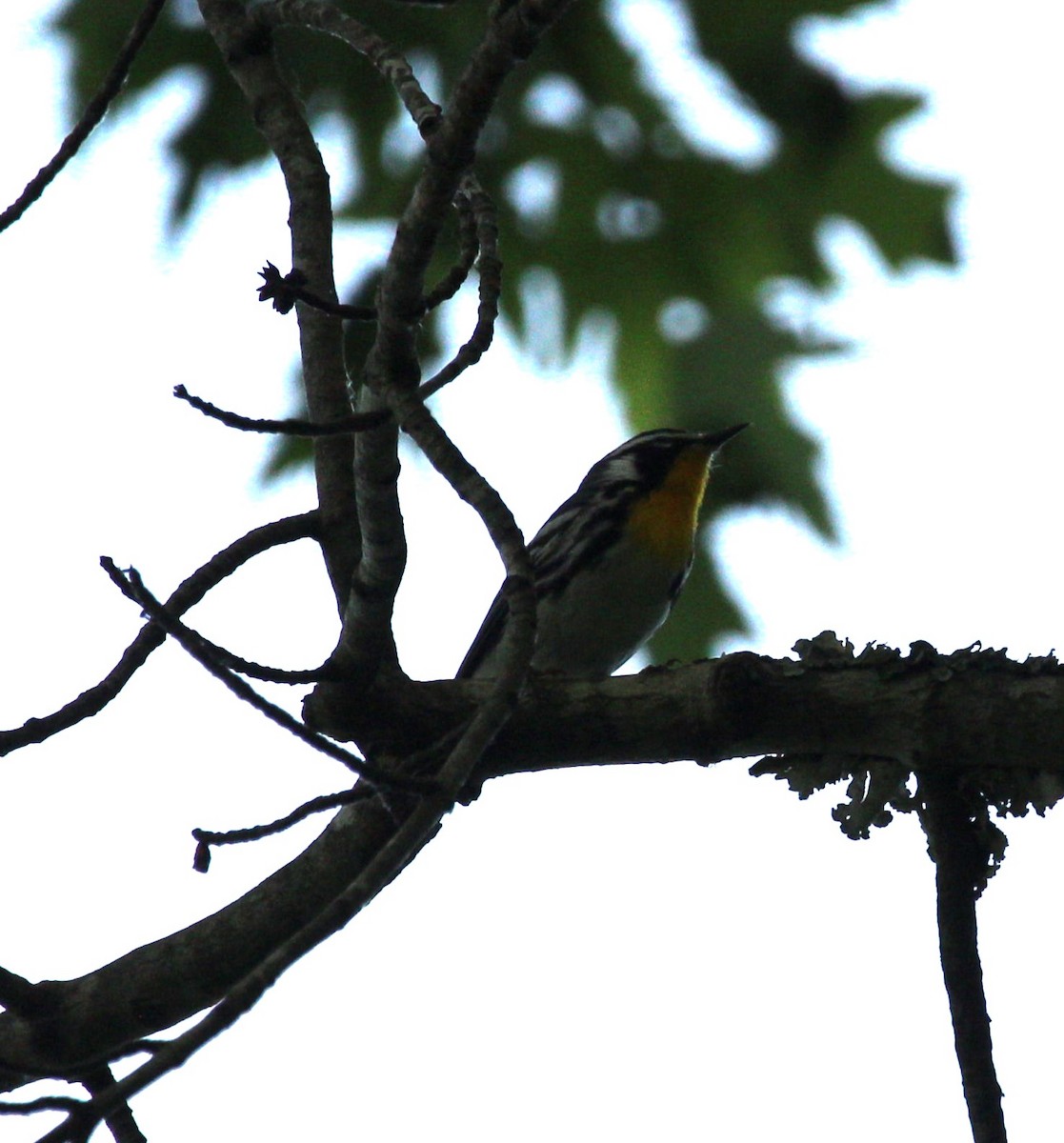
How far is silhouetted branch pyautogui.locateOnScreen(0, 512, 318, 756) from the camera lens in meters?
2.91

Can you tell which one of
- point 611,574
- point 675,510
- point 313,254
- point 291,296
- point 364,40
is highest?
point 675,510

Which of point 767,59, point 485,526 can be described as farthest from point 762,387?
point 485,526

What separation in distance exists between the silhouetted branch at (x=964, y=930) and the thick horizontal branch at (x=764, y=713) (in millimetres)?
90

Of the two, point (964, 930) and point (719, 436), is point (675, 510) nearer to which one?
point (719, 436)

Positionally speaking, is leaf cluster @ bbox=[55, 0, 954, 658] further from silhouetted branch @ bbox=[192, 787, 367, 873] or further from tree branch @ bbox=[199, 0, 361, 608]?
silhouetted branch @ bbox=[192, 787, 367, 873]

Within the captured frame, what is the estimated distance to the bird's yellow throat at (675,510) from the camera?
561cm

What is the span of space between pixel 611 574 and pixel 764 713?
2.56 meters

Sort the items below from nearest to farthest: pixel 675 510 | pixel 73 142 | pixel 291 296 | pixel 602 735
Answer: pixel 291 296
pixel 602 735
pixel 73 142
pixel 675 510

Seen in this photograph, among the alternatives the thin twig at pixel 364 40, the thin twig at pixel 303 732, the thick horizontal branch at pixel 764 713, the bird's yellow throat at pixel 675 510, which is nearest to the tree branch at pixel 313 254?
the thin twig at pixel 364 40

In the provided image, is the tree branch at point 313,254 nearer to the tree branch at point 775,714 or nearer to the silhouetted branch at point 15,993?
the tree branch at point 775,714

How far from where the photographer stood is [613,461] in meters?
6.46

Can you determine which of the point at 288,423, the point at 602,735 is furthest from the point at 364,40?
the point at 602,735

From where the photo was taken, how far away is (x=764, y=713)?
2930 mm

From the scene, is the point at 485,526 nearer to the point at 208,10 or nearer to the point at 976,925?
the point at 976,925
